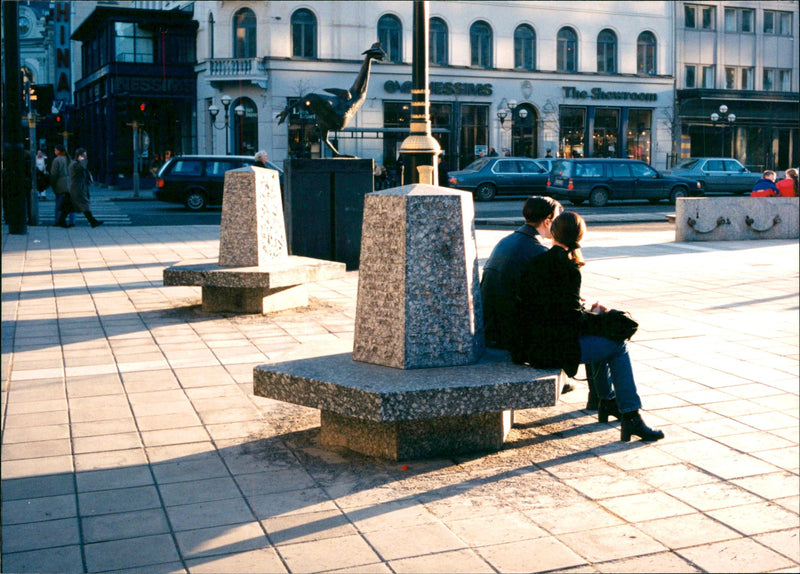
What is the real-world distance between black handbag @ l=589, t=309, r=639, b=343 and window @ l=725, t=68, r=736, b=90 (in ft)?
160

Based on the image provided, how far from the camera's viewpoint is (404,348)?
5.10 meters

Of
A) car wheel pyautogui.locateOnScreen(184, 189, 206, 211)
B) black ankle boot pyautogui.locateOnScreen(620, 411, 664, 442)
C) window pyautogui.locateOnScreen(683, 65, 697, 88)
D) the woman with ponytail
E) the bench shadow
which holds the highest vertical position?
window pyautogui.locateOnScreen(683, 65, 697, 88)

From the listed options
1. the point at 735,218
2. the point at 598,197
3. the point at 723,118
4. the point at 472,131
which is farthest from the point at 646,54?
the point at 735,218

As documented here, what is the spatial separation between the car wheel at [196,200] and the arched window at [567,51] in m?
23.7

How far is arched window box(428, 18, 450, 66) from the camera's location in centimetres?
4403

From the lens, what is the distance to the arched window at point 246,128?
1666 inches

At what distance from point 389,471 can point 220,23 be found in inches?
1564

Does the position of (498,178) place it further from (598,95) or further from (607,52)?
(607,52)

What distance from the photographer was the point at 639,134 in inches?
1946

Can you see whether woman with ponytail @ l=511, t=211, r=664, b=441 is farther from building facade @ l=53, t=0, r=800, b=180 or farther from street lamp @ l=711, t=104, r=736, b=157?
street lamp @ l=711, t=104, r=736, b=157

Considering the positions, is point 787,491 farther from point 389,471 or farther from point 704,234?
point 704,234

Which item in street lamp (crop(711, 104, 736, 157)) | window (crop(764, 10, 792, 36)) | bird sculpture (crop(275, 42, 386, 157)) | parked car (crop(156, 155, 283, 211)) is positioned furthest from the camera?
window (crop(764, 10, 792, 36))

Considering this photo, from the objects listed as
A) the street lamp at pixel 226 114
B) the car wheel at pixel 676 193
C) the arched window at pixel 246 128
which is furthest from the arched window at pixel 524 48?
the car wheel at pixel 676 193

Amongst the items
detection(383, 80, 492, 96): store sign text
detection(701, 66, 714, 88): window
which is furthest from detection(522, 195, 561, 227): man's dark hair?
detection(701, 66, 714, 88): window
